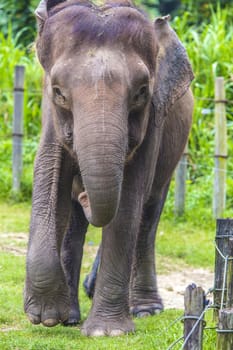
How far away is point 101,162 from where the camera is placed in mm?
5660

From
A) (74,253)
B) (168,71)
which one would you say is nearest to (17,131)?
(74,253)

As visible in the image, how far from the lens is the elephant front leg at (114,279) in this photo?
21.5ft

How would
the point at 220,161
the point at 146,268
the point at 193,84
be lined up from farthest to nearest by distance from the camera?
the point at 193,84, the point at 220,161, the point at 146,268

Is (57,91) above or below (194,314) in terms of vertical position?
above

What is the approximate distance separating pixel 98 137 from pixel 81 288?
3389 mm

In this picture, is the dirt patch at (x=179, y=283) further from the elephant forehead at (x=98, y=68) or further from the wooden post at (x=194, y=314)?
the wooden post at (x=194, y=314)

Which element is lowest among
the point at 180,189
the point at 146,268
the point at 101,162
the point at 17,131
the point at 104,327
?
the point at 104,327

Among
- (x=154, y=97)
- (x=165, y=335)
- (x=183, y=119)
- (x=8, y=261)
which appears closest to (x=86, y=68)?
(x=154, y=97)

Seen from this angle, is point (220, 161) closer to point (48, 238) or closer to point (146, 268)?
point (146, 268)

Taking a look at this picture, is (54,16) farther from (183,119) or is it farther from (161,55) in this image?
(183,119)

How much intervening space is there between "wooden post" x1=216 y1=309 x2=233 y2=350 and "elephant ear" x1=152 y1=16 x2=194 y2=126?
263 cm

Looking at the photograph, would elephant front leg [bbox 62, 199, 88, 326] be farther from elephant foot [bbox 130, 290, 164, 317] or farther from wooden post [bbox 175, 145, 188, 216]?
wooden post [bbox 175, 145, 188, 216]

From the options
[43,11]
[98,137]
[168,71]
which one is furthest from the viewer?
[168,71]

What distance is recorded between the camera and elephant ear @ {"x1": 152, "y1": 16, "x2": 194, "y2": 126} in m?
6.87
